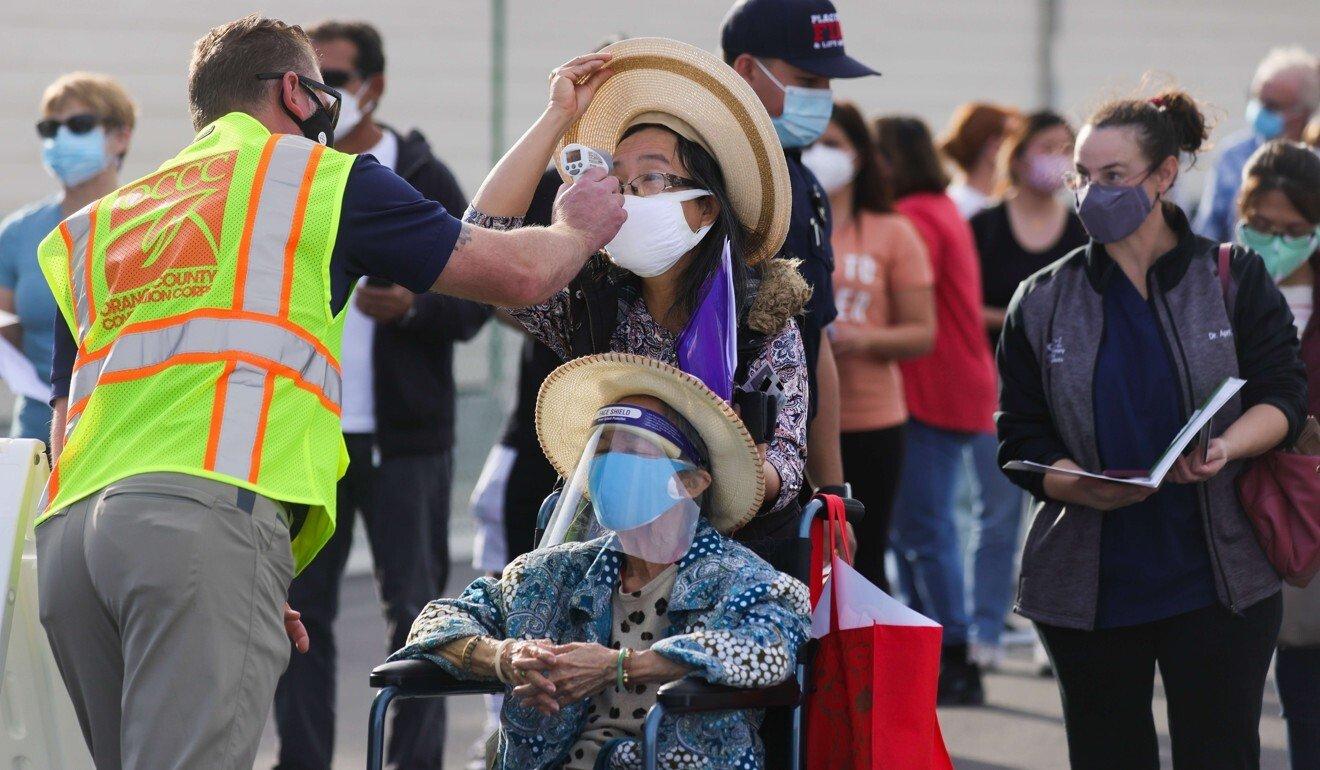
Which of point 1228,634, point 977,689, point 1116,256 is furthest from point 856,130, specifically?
point 1228,634

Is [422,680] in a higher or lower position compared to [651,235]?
lower

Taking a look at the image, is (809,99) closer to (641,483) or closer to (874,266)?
(641,483)

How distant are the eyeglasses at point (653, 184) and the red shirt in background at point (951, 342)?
353 cm

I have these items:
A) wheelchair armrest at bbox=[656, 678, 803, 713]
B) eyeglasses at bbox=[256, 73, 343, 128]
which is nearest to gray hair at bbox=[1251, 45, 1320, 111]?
wheelchair armrest at bbox=[656, 678, 803, 713]

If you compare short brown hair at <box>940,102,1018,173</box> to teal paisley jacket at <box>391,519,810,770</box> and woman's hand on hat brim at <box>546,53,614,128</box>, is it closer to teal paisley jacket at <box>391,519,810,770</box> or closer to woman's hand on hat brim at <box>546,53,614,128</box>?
woman's hand on hat brim at <box>546,53,614,128</box>

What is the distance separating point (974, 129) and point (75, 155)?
4659mm

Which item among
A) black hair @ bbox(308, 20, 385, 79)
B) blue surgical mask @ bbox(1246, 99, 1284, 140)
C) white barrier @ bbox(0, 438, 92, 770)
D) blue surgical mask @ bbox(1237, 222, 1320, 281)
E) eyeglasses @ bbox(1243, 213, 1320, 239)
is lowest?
white barrier @ bbox(0, 438, 92, 770)

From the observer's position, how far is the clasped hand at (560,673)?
3.46 metres

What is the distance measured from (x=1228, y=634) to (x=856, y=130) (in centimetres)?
329

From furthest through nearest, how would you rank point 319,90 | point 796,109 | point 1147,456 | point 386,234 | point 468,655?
point 796,109 → point 1147,456 → point 468,655 → point 319,90 → point 386,234

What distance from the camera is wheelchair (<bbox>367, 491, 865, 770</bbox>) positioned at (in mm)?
3322

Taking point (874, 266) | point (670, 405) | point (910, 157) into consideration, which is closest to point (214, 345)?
point (670, 405)

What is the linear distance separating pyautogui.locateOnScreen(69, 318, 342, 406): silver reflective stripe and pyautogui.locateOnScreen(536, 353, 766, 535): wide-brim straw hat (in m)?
0.68

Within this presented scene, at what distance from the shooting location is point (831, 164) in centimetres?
678
